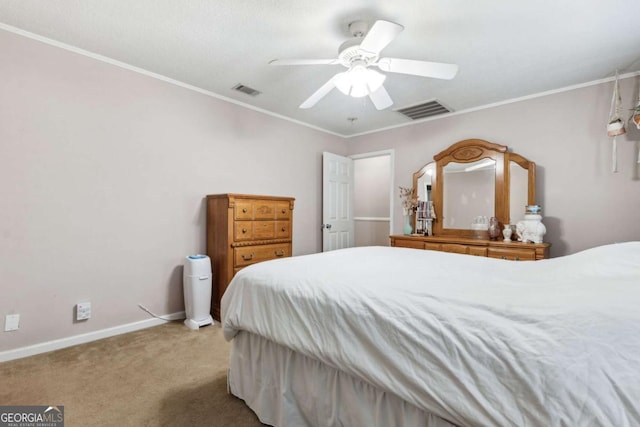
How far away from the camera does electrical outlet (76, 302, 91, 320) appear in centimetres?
249

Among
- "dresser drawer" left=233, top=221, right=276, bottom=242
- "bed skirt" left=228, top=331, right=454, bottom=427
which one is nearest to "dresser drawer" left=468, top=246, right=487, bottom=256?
"dresser drawer" left=233, top=221, right=276, bottom=242

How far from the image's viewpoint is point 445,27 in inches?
83.8

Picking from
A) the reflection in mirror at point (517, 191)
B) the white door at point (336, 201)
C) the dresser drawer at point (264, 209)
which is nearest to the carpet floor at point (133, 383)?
the dresser drawer at point (264, 209)

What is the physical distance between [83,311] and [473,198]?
4.09m

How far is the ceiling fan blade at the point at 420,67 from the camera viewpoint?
1.99 metres

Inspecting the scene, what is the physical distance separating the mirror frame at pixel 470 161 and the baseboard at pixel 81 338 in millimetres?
3224

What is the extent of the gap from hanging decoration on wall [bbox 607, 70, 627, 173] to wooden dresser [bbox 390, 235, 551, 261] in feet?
3.30

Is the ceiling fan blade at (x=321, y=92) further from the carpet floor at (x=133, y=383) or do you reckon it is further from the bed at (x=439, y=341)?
the carpet floor at (x=133, y=383)

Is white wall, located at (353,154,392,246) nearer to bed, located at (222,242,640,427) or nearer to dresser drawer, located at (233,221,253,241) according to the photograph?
Answer: dresser drawer, located at (233,221,253,241)

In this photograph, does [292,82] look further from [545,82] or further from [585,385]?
[585,385]

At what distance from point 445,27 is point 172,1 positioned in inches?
71.5

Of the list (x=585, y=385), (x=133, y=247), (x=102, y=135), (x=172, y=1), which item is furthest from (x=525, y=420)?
(x=102, y=135)

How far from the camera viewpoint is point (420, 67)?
2.04 metres

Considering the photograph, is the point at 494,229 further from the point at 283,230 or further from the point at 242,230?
the point at 242,230
